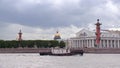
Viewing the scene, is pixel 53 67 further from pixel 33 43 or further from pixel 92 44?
pixel 92 44

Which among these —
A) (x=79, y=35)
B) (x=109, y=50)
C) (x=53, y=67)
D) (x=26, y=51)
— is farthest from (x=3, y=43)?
(x=53, y=67)

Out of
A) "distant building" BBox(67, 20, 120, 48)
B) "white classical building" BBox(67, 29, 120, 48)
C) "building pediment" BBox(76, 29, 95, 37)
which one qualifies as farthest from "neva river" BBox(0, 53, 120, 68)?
"building pediment" BBox(76, 29, 95, 37)

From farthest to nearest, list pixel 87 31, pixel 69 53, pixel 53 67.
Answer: pixel 87 31
pixel 69 53
pixel 53 67

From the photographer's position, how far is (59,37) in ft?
579

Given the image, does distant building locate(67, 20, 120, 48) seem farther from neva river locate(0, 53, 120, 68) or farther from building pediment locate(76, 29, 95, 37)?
neva river locate(0, 53, 120, 68)

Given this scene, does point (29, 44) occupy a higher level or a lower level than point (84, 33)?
lower

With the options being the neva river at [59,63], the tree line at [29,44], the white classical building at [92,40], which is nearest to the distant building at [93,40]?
the white classical building at [92,40]

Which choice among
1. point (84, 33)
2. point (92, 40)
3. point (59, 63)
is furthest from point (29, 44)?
point (59, 63)

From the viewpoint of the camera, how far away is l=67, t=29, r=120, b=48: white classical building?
14638cm

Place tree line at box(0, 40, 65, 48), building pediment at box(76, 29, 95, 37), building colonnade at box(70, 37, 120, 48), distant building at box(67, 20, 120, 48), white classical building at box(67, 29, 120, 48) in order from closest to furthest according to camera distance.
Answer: tree line at box(0, 40, 65, 48), building colonnade at box(70, 37, 120, 48), distant building at box(67, 20, 120, 48), white classical building at box(67, 29, 120, 48), building pediment at box(76, 29, 95, 37)

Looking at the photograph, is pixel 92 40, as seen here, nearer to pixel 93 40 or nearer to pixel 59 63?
pixel 93 40

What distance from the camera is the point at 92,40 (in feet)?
486

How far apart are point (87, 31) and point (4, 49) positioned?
49243 mm

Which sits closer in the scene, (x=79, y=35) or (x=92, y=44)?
(x=92, y=44)
